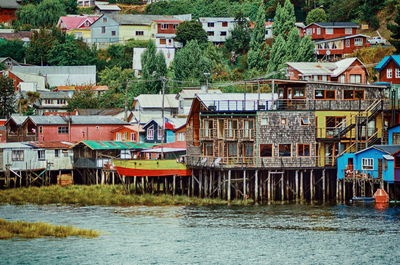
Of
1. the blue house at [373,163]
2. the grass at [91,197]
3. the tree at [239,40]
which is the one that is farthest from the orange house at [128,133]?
the tree at [239,40]

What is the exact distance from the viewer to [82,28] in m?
177

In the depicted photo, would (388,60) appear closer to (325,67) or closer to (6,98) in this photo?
(325,67)

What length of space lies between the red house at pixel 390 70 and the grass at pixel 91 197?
21843 millimetres

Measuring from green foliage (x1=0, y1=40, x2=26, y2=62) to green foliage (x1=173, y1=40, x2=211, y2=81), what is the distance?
3002cm

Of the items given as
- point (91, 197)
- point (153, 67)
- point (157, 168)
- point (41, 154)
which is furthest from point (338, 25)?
point (91, 197)

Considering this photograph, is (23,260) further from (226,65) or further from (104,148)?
(226,65)

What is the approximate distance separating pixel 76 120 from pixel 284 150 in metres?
33.5

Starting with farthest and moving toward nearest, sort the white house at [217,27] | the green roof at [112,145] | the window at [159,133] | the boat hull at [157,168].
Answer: the white house at [217,27]
the window at [159,133]
the green roof at [112,145]
the boat hull at [157,168]

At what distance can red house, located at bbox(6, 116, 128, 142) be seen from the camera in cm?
11406

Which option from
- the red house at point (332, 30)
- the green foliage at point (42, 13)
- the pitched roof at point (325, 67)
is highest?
the green foliage at point (42, 13)

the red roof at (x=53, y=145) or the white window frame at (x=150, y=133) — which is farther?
the white window frame at (x=150, y=133)

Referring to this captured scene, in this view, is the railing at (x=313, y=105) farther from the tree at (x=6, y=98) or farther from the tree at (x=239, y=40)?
the tree at (x=239, y=40)

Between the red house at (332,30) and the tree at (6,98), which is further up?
the red house at (332,30)

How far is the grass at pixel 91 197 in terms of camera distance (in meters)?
87.8
